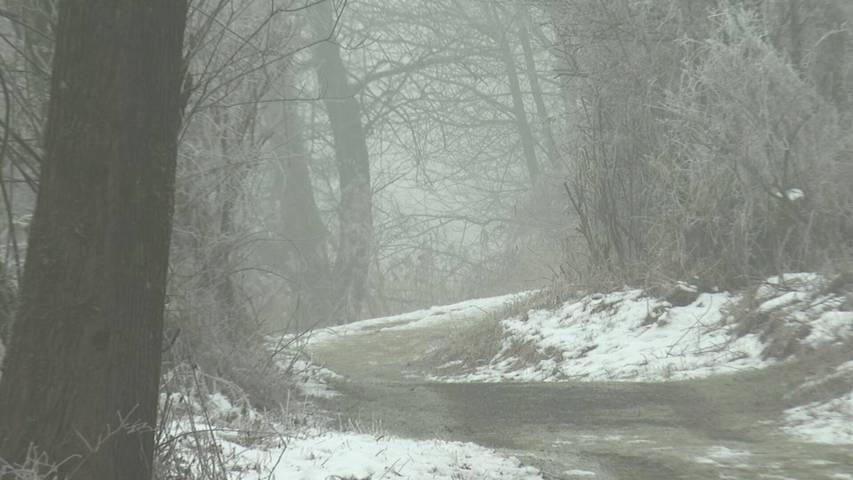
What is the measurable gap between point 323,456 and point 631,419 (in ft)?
9.98

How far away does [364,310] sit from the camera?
25.2 m

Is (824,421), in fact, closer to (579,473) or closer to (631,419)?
(631,419)

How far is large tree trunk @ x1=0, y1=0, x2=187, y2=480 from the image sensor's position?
12.1 feet

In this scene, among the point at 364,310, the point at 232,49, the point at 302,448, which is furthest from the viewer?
the point at 364,310

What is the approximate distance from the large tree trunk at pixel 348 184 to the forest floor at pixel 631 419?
40.2 ft

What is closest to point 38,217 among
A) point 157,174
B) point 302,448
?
point 157,174

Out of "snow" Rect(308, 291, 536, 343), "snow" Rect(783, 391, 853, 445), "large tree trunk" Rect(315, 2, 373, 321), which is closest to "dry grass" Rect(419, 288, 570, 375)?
"snow" Rect(308, 291, 536, 343)

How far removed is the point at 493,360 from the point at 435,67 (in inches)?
645

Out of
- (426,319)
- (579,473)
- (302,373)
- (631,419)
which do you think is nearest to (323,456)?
(579,473)

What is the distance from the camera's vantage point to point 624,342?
10773 mm

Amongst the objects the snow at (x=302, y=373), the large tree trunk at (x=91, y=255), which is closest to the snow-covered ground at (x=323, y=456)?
the large tree trunk at (x=91, y=255)

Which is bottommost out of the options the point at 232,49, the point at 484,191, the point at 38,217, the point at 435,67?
the point at 38,217

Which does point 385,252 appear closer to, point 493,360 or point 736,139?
point 493,360

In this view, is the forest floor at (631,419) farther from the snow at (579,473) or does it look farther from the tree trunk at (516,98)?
the tree trunk at (516,98)
